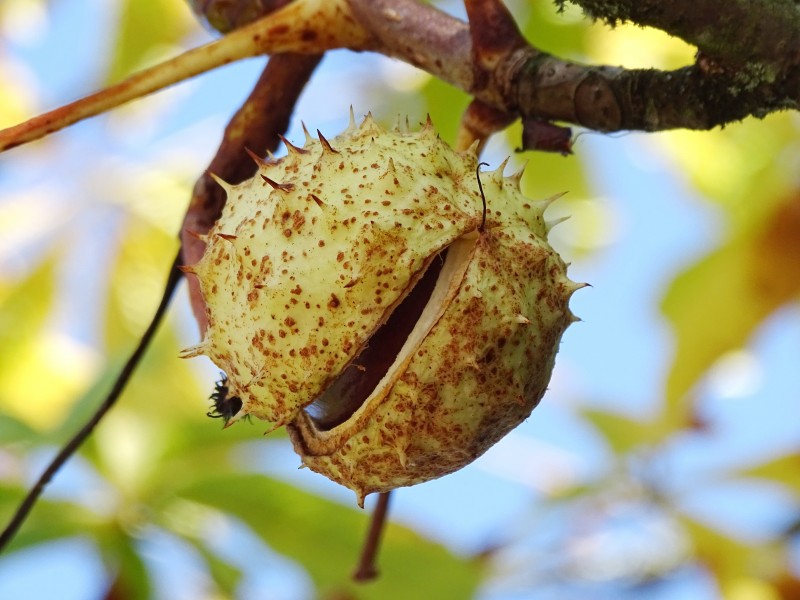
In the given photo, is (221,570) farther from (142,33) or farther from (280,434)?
(142,33)

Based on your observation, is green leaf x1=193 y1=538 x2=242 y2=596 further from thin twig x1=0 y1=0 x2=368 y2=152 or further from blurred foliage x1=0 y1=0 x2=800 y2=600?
thin twig x1=0 y1=0 x2=368 y2=152

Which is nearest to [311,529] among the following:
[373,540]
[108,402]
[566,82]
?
[373,540]

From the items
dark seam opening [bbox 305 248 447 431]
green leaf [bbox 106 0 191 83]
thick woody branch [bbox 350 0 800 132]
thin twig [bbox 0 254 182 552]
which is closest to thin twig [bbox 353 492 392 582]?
dark seam opening [bbox 305 248 447 431]

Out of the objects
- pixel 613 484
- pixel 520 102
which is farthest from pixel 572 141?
pixel 613 484

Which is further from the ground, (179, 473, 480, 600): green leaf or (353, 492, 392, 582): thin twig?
(179, 473, 480, 600): green leaf

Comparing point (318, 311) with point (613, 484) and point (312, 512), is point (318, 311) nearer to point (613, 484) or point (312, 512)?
point (312, 512)

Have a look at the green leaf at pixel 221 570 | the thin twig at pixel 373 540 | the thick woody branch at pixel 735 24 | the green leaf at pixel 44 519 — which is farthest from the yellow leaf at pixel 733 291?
the thick woody branch at pixel 735 24
